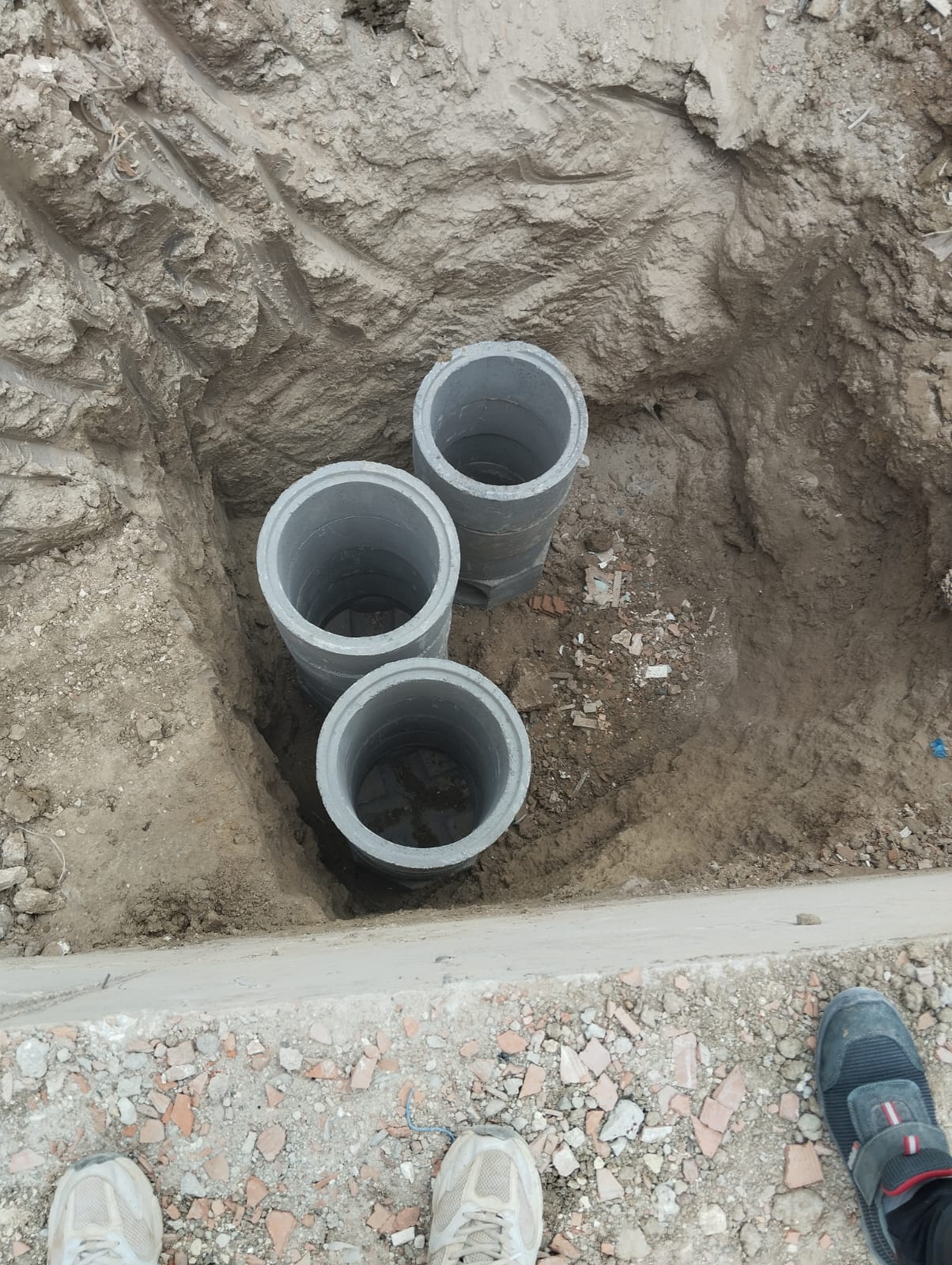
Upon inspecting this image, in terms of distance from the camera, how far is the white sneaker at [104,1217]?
5.90 ft

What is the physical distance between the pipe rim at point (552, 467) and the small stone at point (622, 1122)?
2277mm

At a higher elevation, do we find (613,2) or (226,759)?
(613,2)

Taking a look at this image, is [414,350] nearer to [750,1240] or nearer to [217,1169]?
[217,1169]

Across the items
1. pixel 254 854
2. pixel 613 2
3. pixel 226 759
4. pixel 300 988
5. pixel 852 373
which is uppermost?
pixel 613 2

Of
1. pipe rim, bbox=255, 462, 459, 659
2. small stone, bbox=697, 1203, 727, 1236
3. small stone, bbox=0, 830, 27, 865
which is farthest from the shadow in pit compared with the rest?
small stone, bbox=697, 1203, 727, 1236

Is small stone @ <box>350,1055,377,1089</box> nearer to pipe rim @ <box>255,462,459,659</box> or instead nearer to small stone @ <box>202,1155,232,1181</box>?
small stone @ <box>202,1155,232,1181</box>

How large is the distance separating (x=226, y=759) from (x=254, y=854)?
0.42m

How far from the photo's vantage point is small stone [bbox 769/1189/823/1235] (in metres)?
1.95

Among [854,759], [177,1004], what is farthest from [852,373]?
[177,1004]

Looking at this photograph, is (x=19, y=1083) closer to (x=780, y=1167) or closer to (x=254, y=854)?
(x=254, y=854)

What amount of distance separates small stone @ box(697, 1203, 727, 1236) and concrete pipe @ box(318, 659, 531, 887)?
4.39 ft

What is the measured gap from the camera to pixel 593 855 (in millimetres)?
3615

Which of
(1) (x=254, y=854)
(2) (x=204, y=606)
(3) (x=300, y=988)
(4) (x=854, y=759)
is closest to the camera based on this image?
(3) (x=300, y=988)

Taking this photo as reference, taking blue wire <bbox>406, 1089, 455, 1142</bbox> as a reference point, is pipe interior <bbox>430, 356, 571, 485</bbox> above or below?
above
